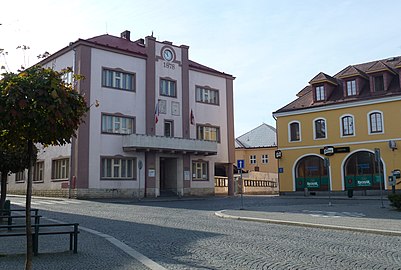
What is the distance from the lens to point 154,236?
12281 millimetres

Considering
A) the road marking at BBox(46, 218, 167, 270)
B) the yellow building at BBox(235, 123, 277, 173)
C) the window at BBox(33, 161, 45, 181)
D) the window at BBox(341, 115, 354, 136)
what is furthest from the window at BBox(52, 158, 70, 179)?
the yellow building at BBox(235, 123, 277, 173)

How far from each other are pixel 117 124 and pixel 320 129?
1739cm

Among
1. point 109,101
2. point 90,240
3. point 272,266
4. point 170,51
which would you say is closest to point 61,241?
point 90,240

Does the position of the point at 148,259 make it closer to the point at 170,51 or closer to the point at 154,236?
the point at 154,236

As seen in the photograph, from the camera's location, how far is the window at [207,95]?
4276 centimetres

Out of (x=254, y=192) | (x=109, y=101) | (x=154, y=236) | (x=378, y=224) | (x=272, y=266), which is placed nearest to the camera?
(x=272, y=266)

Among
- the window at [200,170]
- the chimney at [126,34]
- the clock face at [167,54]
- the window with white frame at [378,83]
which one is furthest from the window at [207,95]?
the window with white frame at [378,83]

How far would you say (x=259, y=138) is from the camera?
239 feet

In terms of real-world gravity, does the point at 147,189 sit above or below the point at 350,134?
below

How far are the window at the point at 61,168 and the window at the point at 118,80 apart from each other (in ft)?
21.6

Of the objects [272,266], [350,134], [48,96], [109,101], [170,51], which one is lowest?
[272,266]

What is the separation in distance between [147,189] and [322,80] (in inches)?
697

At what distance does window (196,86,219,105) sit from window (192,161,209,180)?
18.8 ft

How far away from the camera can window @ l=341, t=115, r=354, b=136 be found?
38.9 m
